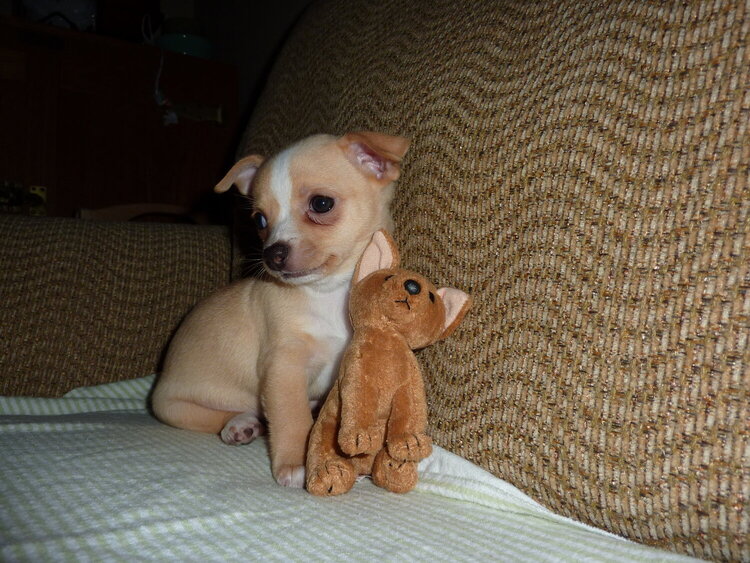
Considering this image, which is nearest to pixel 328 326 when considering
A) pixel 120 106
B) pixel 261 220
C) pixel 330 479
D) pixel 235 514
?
pixel 261 220

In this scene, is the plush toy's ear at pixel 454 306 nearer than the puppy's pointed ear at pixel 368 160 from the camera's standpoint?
Yes

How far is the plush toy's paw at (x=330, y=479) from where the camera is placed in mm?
1124

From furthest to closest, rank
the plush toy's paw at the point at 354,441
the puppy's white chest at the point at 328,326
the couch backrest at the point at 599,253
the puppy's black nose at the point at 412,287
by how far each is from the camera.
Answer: the puppy's white chest at the point at 328,326, the puppy's black nose at the point at 412,287, the plush toy's paw at the point at 354,441, the couch backrest at the point at 599,253

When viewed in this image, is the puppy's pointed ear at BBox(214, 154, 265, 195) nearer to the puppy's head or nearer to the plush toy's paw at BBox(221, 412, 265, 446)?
the puppy's head

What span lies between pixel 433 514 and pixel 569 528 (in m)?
0.24

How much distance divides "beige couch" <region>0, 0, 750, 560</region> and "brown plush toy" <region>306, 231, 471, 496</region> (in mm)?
132

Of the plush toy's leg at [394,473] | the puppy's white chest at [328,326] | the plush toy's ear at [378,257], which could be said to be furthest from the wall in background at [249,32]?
the plush toy's leg at [394,473]

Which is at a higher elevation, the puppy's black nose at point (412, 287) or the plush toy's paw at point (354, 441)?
the puppy's black nose at point (412, 287)

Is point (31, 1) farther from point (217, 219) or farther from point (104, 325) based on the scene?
point (104, 325)

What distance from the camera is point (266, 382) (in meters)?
1.43

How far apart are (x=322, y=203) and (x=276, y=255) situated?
0.19 metres

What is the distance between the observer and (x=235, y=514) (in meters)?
1.02

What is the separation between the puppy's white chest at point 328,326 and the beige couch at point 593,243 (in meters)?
0.23

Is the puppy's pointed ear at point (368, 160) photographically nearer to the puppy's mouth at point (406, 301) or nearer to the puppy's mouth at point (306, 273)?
the puppy's mouth at point (306, 273)
